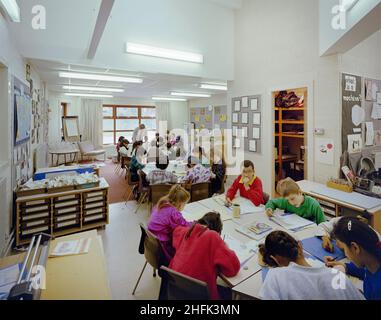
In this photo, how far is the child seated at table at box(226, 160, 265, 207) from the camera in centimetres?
275

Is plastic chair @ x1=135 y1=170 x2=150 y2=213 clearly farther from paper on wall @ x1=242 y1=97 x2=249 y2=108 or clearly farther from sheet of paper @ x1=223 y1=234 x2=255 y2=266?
sheet of paper @ x1=223 y1=234 x2=255 y2=266

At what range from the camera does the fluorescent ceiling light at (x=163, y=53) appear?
4.00 metres

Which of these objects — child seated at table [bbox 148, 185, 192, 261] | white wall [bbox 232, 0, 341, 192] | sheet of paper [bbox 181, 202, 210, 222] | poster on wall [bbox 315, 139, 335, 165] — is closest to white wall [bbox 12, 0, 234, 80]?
white wall [bbox 232, 0, 341, 192]

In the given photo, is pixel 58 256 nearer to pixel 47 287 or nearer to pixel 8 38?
pixel 47 287

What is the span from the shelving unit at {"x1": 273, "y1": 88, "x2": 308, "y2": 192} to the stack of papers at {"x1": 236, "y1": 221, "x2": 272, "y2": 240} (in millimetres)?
2756

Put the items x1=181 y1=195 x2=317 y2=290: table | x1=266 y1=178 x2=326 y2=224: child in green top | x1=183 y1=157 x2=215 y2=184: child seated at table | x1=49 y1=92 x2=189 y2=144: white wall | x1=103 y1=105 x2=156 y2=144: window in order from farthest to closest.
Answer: x1=103 y1=105 x2=156 y2=144: window
x1=49 y1=92 x2=189 y2=144: white wall
x1=183 y1=157 x2=215 y2=184: child seated at table
x1=266 y1=178 x2=326 y2=224: child in green top
x1=181 y1=195 x2=317 y2=290: table

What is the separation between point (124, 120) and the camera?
409 inches

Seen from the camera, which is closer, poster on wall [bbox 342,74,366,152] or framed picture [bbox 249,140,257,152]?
poster on wall [bbox 342,74,366,152]

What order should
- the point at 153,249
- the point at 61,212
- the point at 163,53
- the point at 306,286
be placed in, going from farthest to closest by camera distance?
the point at 163,53 → the point at 61,212 → the point at 153,249 → the point at 306,286

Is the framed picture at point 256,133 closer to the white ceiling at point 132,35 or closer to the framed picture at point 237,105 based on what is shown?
the framed picture at point 237,105

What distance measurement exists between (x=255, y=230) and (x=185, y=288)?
84cm

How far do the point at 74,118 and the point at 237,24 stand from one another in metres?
6.62

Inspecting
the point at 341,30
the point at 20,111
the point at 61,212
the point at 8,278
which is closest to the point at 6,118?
the point at 20,111

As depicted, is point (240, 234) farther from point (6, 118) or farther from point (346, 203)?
point (6, 118)
